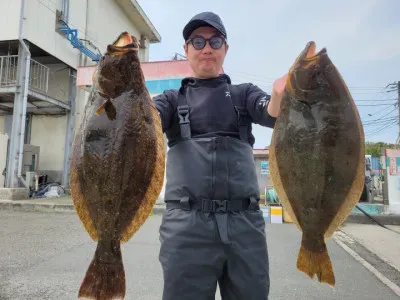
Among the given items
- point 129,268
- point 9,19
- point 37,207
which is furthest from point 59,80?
point 129,268

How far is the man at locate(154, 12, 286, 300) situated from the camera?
7.29ft

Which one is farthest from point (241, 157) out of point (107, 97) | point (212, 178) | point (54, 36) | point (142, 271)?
point (54, 36)

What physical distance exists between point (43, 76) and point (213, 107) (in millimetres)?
17335

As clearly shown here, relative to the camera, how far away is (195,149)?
2359 mm

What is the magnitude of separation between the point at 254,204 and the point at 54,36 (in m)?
16.7

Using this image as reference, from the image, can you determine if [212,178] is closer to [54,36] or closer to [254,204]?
[254,204]

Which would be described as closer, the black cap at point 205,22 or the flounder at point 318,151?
the flounder at point 318,151

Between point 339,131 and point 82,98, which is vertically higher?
point 82,98

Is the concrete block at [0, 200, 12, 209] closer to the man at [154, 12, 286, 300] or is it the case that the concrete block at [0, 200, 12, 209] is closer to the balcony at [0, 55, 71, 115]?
the balcony at [0, 55, 71, 115]

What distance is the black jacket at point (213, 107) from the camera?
2.41 m

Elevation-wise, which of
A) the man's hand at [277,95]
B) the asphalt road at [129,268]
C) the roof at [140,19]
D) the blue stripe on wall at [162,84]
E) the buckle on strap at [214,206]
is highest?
the roof at [140,19]

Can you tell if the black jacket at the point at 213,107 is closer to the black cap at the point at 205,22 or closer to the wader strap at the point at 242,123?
the wader strap at the point at 242,123

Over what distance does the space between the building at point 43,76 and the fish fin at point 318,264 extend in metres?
14.7

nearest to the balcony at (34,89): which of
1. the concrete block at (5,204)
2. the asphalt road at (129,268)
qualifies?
the concrete block at (5,204)
